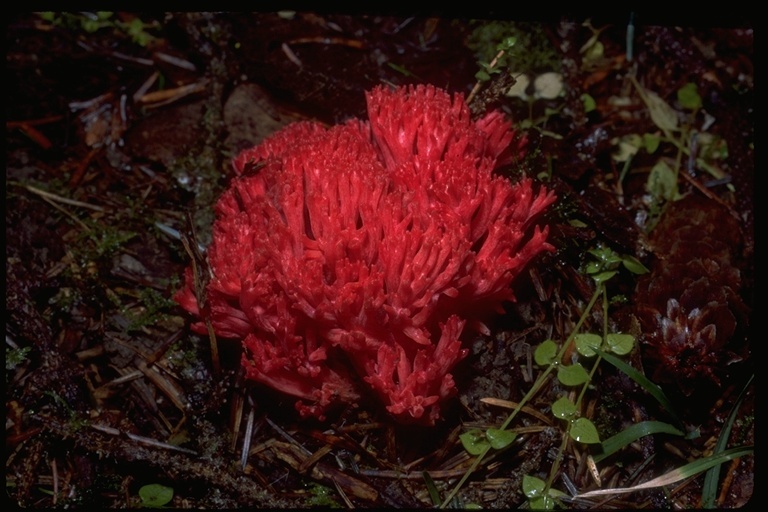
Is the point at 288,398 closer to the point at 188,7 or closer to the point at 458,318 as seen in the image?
the point at 458,318

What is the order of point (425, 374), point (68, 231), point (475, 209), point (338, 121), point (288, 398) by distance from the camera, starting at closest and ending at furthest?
point (425, 374)
point (475, 209)
point (288, 398)
point (68, 231)
point (338, 121)

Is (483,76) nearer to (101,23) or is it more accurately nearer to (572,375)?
(572,375)

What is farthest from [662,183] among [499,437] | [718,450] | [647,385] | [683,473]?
[499,437]

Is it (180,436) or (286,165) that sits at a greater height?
(286,165)

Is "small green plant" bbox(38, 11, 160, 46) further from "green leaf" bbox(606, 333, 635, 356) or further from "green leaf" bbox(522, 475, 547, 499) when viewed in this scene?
"green leaf" bbox(522, 475, 547, 499)

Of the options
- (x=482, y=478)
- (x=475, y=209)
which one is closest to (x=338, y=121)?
(x=475, y=209)

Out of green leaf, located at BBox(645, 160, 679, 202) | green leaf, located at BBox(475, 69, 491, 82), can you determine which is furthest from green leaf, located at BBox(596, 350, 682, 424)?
green leaf, located at BBox(475, 69, 491, 82)

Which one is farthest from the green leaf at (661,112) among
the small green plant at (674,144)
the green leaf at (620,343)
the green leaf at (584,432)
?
the green leaf at (584,432)
